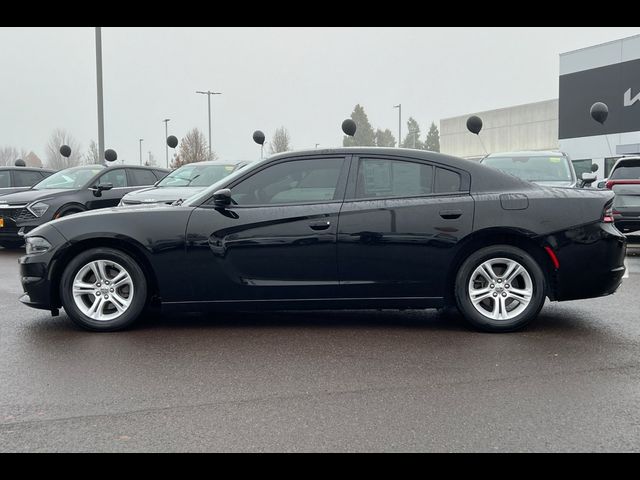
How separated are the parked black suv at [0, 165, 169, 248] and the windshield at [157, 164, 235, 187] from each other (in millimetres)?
1496

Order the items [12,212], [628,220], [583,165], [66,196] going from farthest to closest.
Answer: [583,165]
[66,196]
[12,212]
[628,220]

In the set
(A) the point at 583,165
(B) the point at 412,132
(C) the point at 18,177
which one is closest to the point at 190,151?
(A) the point at 583,165

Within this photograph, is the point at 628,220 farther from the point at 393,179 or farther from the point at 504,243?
the point at 393,179

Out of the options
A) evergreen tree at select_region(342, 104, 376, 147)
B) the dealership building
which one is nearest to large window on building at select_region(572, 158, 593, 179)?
the dealership building

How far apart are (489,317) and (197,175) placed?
286 inches

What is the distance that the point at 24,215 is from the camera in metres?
11.8

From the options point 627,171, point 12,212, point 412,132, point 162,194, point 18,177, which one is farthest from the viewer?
point 412,132

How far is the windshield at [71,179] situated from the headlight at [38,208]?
877 millimetres

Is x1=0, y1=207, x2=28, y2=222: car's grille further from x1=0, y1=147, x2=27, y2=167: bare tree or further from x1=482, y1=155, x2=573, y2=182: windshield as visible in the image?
x1=0, y1=147, x2=27, y2=167: bare tree

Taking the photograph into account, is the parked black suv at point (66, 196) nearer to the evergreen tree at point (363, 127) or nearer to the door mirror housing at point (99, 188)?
the door mirror housing at point (99, 188)

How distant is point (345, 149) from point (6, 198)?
8.38m
